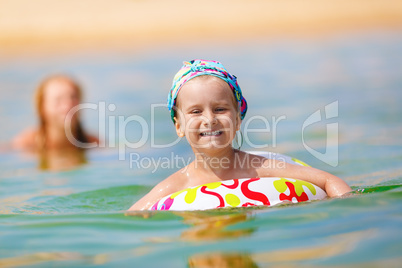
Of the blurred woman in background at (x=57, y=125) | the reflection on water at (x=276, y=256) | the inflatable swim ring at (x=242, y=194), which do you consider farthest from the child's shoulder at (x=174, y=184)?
the blurred woman in background at (x=57, y=125)

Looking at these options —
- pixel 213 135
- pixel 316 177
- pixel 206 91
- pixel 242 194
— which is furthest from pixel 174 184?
pixel 316 177

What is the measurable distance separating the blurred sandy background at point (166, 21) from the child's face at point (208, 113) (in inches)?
777

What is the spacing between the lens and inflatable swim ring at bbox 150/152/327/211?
4688 mm

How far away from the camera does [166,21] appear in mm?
28938

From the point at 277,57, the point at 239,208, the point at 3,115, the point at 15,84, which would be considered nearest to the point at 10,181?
the point at 239,208

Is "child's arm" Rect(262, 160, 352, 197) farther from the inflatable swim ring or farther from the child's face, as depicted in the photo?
the child's face

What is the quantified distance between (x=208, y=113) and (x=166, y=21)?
24.6 m

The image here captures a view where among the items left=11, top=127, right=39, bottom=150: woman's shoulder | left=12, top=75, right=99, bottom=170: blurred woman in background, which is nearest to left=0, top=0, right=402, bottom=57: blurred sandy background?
left=11, top=127, right=39, bottom=150: woman's shoulder

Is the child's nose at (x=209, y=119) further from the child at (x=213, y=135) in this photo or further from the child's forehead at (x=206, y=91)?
the child's forehead at (x=206, y=91)

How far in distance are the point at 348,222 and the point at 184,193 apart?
52.1 inches

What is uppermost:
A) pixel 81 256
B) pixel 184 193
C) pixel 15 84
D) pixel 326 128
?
pixel 15 84

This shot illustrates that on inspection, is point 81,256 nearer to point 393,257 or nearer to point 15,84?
point 393,257

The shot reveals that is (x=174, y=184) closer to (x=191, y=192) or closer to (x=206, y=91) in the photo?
(x=191, y=192)

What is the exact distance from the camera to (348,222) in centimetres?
405
